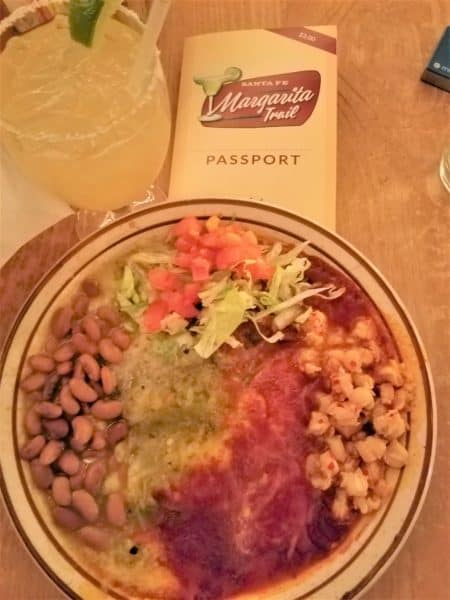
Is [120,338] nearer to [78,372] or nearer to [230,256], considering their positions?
[78,372]

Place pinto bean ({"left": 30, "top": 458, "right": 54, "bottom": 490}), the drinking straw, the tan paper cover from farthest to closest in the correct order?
1. the tan paper cover
2. pinto bean ({"left": 30, "top": 458, "right": 54, "bottom": 490})
3. the drinking straw

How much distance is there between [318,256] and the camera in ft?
2.96

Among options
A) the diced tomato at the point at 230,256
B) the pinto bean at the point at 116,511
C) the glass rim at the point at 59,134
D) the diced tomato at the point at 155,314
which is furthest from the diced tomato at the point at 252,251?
the pinto bean at the point at 116,511

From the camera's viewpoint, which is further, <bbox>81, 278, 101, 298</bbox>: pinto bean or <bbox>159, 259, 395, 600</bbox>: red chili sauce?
<bbox>81, 278, 101, 298</bbox>: pinto bean

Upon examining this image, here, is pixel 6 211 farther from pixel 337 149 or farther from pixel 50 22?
pixel 337 149

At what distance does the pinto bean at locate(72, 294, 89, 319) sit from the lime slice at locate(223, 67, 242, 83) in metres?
0.38

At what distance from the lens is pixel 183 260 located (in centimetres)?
91

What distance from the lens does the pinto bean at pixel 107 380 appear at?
857 mm

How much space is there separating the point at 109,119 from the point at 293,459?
421 millimetres

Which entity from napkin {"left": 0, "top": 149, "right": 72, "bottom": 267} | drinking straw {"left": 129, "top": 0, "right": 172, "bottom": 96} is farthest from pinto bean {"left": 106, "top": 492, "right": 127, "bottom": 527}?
drinking straw {"left": 129, "top": 0, "right": 172, "bottom": 96}

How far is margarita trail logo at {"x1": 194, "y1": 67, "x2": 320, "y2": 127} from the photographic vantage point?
1.02 meters

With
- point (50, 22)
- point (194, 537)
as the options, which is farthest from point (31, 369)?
point (50, 22)

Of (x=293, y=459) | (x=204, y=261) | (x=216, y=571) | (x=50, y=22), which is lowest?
(x=216, y=571)

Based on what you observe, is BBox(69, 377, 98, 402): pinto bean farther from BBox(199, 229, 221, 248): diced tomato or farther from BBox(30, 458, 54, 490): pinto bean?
BBox(199, 229, 221, 248): diced tomato
